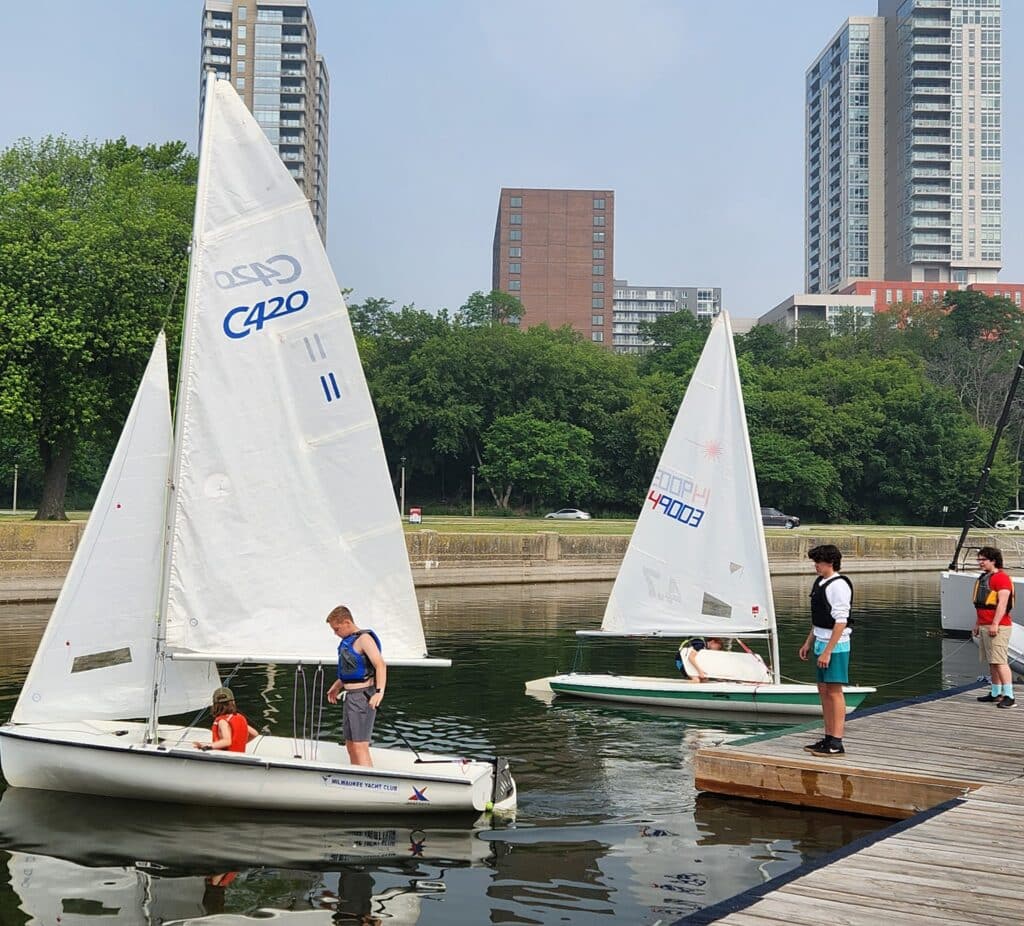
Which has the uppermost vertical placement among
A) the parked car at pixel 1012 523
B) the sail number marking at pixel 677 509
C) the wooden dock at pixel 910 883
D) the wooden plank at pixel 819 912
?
the sail number marking at pixel 677 509

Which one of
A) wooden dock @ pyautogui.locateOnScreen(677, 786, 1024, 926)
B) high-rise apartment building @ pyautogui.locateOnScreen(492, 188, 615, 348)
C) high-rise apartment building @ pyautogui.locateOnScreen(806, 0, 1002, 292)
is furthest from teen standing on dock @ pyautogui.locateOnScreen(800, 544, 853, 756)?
high-rise apartment building @ pyautogui.locateOnScreen(806, 0, 1002, 292)

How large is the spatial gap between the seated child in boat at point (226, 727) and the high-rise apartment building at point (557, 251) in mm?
154665

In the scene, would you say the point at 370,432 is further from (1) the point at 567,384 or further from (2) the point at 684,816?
(1) the point at 567,384

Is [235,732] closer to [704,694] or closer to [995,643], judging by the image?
[704,694]

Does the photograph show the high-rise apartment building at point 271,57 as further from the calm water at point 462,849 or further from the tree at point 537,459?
the calm water at point 462,849

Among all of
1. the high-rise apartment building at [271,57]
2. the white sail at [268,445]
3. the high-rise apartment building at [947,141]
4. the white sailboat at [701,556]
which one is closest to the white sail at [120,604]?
the white sail at [268,445]

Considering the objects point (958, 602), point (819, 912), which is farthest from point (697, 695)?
point (958, 602)

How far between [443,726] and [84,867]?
23.4 ft

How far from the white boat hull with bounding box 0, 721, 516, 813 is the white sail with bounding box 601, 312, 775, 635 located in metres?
7.90

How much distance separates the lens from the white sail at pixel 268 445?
11.6m

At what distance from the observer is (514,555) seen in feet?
155

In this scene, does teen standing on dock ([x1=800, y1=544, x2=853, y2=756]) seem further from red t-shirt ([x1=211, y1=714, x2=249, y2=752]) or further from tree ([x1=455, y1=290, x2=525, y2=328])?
tree ([x1=455, y1=290, x2=525, y2=328])

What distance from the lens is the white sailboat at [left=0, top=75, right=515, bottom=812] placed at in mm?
11492

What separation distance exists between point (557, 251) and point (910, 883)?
531ft
